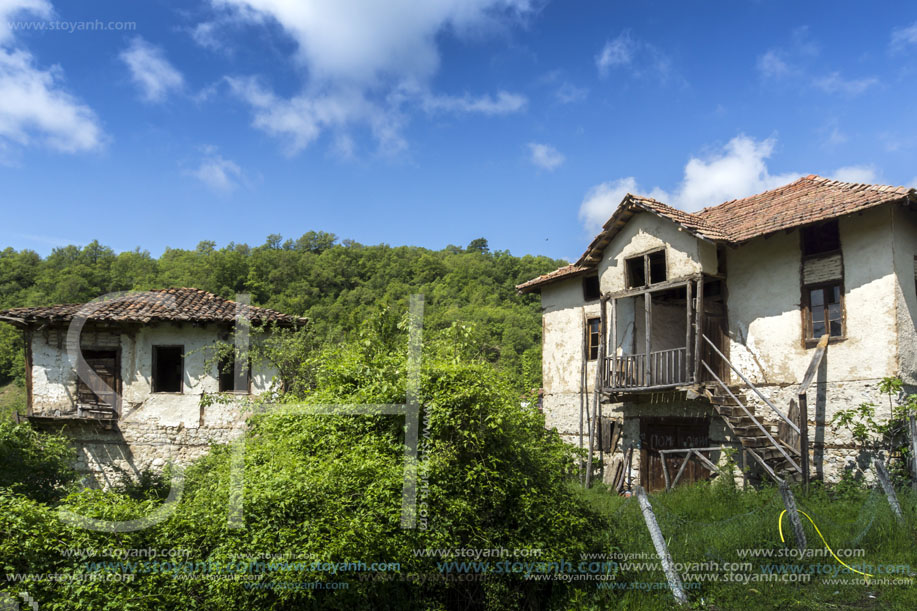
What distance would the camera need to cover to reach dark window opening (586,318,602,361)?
17.0 meters

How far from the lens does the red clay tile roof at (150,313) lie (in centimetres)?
1625

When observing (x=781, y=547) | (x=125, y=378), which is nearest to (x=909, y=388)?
(x=781, y=547)

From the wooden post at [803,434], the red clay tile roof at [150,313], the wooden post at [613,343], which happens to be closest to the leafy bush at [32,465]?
the red clay tile roof at [150,313]

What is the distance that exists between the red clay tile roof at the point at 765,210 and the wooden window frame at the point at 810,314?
1368mm

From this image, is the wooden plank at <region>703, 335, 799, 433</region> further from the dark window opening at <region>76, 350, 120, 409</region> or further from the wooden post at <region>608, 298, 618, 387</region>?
the dark window opening at <region>76, 350, 120, 409</region>

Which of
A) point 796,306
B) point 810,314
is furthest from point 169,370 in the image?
point 810,314

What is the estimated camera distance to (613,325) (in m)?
15.5

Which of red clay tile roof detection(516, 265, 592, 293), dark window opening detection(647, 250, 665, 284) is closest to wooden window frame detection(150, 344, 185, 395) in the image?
red clay tile roof detection(516, 265, 592, 293)

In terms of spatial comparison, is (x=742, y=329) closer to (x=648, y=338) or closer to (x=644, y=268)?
(x=648, y=338)

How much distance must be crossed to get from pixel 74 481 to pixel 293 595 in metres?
10.2

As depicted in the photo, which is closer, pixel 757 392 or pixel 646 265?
pixel 757 392

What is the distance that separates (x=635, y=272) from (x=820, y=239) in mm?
4325

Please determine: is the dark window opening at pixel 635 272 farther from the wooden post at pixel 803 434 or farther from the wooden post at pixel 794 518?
the wooden post at pixel 794 518

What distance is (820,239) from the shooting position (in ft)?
40.2
